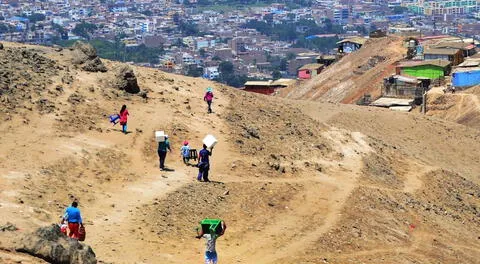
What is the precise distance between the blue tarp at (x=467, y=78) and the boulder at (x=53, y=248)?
4405cm

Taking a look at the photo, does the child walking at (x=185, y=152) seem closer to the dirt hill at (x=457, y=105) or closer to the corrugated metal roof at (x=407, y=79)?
the dirt hill at (x=457, y=105)

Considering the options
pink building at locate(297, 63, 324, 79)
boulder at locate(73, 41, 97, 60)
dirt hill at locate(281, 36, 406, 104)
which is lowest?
pink building at locate(297, 63, 324, 79)

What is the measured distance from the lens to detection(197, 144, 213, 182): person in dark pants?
68.6 ft

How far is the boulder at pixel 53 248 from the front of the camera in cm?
1330

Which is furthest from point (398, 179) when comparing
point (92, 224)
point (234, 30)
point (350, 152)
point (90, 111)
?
point (234, 30)

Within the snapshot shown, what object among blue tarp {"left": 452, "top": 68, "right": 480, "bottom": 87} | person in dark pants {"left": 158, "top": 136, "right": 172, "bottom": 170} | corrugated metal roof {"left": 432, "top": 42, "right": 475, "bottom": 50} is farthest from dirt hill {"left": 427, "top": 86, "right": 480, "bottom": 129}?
person in dark pants {"left": 158, "top": 136, "right": 172, "bottom": 170}

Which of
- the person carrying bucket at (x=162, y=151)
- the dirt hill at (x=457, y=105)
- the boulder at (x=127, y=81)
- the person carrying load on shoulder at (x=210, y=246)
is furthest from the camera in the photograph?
the dirt hill at (x=457, y=105)

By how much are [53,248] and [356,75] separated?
184 ft

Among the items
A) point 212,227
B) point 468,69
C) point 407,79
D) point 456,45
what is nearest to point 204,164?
point 212,227

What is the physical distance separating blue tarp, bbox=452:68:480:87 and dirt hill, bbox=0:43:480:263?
23.7m

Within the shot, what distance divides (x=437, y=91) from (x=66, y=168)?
37.1 meters

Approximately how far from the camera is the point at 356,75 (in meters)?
67.9

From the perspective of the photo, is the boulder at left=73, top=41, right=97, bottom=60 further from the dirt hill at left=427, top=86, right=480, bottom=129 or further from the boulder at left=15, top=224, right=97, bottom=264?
the dirt hill at left=427, top=86, right=480, bottom=129

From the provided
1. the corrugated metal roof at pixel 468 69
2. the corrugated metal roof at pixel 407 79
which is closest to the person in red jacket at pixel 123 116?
the corrugated metal roof at pixel 407 79
